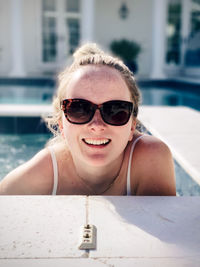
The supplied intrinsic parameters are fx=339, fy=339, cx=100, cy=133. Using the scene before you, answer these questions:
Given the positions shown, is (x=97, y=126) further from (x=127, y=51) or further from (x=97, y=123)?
(x=127, y=51)

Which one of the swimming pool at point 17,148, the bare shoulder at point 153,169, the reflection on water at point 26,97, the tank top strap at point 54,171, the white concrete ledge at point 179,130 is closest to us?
the bare shoulder at point 153,169

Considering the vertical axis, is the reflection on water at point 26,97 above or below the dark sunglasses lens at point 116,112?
below

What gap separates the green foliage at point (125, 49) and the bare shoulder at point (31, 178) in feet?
37.3

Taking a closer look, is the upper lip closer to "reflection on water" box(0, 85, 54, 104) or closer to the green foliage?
"reflection on water" box(0, 85, 54, 104)

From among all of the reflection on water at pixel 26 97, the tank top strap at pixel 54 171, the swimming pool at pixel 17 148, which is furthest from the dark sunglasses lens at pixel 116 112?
the reflection on water at pixel 26 97

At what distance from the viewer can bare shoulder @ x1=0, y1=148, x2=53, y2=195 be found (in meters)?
1.92

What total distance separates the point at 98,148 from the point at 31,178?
50 centimetres

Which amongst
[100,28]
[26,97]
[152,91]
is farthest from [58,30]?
[26,97]

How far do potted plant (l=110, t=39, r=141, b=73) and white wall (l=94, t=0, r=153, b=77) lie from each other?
0.97m

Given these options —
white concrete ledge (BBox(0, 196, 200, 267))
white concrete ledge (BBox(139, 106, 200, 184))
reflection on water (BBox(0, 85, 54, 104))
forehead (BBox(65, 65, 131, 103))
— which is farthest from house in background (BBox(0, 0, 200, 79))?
white concrete ledge (BBox(0, 196, 200, 267))

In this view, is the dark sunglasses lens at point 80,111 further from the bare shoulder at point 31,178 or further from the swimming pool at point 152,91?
the swimming pool at point 152,91

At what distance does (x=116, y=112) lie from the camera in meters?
1.64

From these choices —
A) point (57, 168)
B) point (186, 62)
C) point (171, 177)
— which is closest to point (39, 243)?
point (57, 168)

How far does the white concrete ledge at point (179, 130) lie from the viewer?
2.82 meters
